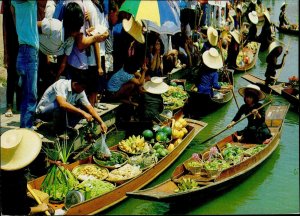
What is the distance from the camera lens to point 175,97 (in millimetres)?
9508

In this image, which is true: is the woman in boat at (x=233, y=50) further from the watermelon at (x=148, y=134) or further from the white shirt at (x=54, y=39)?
the white shirt at (x=54, y=39)

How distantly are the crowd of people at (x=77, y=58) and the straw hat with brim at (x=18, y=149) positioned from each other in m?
1.62

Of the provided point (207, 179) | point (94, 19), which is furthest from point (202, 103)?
point (207, 179)

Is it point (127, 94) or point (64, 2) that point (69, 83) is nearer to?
point (64, 2)

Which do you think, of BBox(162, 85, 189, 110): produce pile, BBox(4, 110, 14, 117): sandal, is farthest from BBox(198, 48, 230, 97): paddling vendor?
BBox(4, 110, 14, 117): sandal

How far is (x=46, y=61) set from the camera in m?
6.97

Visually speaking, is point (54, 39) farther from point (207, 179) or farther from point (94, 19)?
point (207, 179)

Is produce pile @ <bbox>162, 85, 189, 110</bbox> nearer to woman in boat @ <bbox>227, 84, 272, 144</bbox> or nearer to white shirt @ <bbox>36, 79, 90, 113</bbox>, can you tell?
woman in boat @ <bbox>227, 84, 272, 144</bbox>

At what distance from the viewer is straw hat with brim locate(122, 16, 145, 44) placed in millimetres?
8039

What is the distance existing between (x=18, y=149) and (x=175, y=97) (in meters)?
5.71

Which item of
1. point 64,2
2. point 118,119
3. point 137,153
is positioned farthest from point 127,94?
point 64,2

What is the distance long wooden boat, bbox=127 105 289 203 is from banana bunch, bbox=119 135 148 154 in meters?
0.88

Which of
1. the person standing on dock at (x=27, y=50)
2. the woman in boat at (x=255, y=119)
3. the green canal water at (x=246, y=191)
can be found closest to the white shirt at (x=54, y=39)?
the person standing on dock at (x=27, y=50)

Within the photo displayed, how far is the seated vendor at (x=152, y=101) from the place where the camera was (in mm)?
7500
